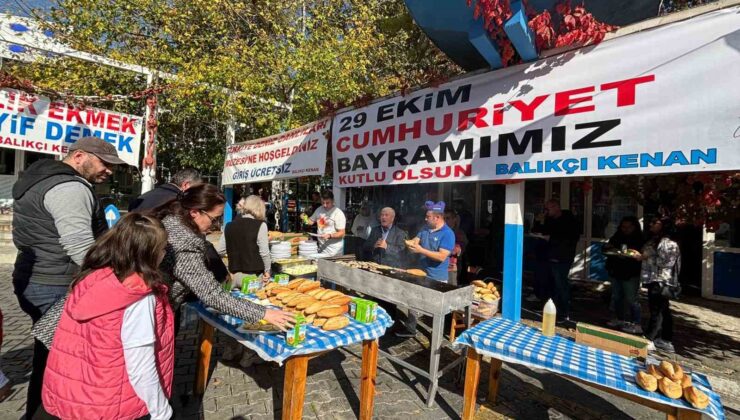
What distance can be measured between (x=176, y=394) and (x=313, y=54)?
774 centimetres

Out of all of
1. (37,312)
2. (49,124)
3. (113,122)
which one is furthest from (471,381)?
(49,124)

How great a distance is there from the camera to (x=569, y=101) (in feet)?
11.4

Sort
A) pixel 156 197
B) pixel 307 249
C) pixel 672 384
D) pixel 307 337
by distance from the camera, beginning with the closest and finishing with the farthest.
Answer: pixel 672 384 < pixel 307 337 < pixel 156 197 < pixel 307 249

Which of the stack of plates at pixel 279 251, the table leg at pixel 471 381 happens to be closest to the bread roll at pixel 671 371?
the table leg at pixel 471 381

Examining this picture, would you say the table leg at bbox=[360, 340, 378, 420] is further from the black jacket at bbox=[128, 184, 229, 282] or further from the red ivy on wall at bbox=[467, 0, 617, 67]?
the red ivy on wall at bbox=[467, 0, 617, 67]

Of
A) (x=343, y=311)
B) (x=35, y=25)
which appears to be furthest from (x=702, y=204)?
(x=35, y=25)

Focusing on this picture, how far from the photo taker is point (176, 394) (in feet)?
11.0

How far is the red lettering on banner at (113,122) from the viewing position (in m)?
7.44

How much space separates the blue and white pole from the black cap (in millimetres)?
3753

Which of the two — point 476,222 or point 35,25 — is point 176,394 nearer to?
point 476,222

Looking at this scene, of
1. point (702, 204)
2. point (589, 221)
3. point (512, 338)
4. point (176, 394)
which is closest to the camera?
point (512, 338)

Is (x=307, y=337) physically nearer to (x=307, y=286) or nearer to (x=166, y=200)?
(x=307, y=286)

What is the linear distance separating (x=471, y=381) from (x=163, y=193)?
355 centimetres

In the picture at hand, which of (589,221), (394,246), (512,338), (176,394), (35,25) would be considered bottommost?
(176,394)
